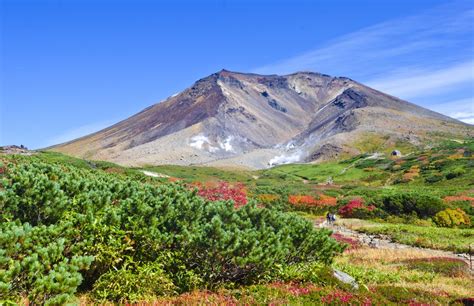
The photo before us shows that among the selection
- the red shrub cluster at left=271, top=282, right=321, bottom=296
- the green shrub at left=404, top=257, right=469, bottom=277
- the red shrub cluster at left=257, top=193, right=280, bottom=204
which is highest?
the red shrub cluster at left=271, top=282, right=321, bottom=296

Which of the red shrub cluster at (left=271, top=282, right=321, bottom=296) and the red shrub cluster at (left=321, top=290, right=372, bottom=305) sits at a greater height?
the red shrub cluster at (left=271, top=282, right=321, bottom=296)

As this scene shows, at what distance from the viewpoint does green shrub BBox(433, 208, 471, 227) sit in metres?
35.8

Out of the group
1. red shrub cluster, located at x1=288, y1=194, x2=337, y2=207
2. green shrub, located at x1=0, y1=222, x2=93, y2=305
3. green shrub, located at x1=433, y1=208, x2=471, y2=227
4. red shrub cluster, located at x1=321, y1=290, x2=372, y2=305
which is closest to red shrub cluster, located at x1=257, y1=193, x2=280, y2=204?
red shrub cluster, located at x1=288, y1=194, x2=337, y2=207

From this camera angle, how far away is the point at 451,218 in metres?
36.2

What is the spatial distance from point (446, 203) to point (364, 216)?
24.2 feet

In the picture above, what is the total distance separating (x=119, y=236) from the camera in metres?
9.91

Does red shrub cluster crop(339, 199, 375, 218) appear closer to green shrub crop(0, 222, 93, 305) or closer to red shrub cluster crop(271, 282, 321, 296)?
red shrub cluster crop(271, 282, 321, 296)

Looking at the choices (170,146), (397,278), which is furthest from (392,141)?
(397,278)

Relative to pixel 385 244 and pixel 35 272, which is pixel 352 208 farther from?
pixel 35 272

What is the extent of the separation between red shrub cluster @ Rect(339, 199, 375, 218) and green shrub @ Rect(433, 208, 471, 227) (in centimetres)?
682

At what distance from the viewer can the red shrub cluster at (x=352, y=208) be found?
42.6m

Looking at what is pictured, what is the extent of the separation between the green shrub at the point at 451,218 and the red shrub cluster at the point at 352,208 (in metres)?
6.82

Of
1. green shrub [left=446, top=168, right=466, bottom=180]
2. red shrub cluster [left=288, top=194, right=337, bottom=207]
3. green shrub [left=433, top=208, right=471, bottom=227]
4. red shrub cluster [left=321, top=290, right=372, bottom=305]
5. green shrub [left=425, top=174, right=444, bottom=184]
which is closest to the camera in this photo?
red shrub cluster [left=321, top=290, right=372, bottom=305]

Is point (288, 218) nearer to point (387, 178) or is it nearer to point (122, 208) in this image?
point (122, 208)
